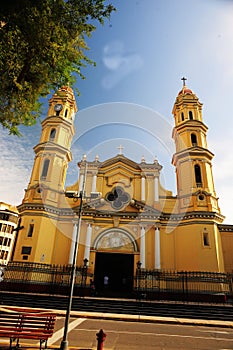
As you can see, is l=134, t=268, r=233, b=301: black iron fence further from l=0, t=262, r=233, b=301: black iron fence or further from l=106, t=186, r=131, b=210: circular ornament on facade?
l=106, t=186, r=131, b=210: circular ornament on facade

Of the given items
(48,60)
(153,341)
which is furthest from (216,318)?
(48,60)

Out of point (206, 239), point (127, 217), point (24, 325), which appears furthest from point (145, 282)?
A: point (24, 325)

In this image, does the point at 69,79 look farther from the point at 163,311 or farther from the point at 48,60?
the point at 163,311

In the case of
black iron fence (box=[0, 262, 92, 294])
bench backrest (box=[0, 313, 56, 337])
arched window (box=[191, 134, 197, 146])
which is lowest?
bench backrest (box=[0, 313, 56, 337])

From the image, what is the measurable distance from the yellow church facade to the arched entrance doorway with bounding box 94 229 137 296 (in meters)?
0.09

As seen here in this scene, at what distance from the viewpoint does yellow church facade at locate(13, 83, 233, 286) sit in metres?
21.3

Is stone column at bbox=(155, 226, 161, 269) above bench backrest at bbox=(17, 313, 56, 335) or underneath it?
above

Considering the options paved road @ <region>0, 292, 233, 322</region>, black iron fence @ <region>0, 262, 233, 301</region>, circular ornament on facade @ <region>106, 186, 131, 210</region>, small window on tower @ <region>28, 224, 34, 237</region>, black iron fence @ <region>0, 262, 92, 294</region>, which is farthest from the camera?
circular ornament on facade @ <region>106, 186, 131, 210</region>

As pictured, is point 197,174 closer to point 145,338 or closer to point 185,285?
point 185,285

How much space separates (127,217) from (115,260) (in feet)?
14.2

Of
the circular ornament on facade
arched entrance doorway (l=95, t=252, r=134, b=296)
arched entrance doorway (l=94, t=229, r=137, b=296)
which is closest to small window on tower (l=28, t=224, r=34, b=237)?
arched entrance doorway (l=94, t=229, r=137, b=296)

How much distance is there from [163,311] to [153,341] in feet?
23.0

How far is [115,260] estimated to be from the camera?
23.0 m

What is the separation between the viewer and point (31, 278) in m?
19.5
